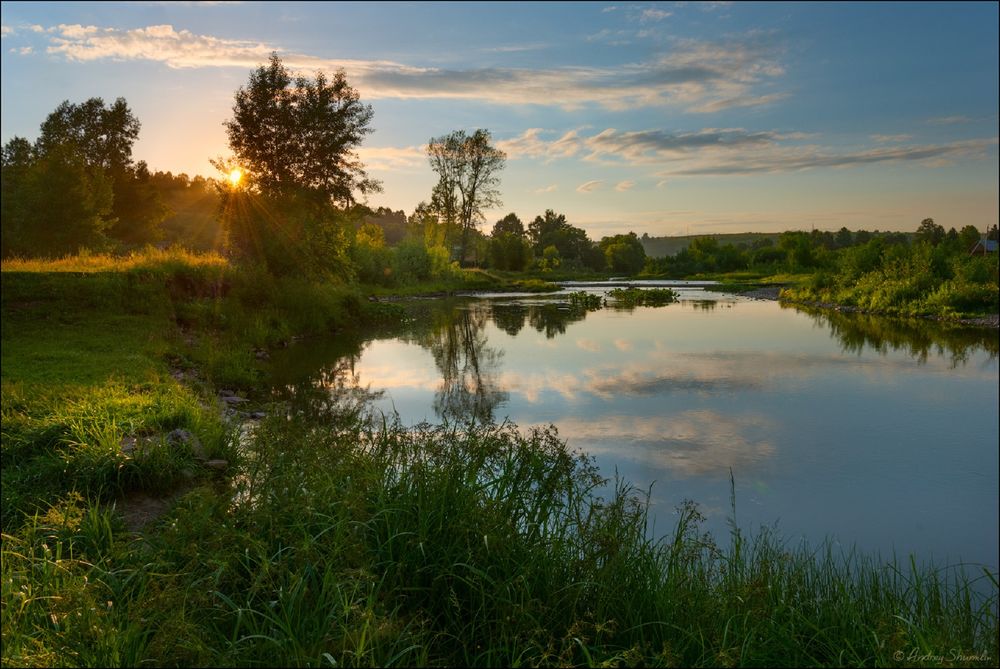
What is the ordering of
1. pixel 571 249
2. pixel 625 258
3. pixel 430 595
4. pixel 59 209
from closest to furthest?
Answer: pixel 430 595 < pixel 59 209 < pixel 625 258 < pixel 571 249

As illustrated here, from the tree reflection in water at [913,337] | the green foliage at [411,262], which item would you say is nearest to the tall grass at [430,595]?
the tree reflection in water at [913,337]

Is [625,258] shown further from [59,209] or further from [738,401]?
[738,401]

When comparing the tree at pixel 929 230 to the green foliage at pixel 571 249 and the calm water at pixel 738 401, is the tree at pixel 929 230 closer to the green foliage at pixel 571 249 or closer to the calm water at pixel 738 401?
the green foliage at pixel 571 249

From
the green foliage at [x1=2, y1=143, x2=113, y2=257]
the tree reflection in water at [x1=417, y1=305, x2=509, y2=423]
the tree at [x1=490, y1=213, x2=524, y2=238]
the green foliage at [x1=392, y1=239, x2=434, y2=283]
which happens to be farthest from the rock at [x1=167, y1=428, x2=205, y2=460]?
the tree at [x1=490, y1=213, x2=524, y2=238]

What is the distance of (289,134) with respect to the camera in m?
26.3

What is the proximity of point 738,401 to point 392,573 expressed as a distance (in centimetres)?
982

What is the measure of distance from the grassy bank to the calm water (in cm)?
111

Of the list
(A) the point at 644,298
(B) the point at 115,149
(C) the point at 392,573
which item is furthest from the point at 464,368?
(B) the point at 115,149

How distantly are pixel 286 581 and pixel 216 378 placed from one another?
1072cm

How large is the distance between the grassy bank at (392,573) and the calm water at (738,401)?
1.11 meters

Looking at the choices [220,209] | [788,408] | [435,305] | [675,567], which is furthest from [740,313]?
[675,567]

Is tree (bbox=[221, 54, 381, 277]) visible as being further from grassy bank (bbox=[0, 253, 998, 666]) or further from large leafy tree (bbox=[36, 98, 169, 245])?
large leafy tree (bbox=[36, 98, 169, 245])

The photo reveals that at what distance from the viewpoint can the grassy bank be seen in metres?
3.52

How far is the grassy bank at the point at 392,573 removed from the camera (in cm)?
352
